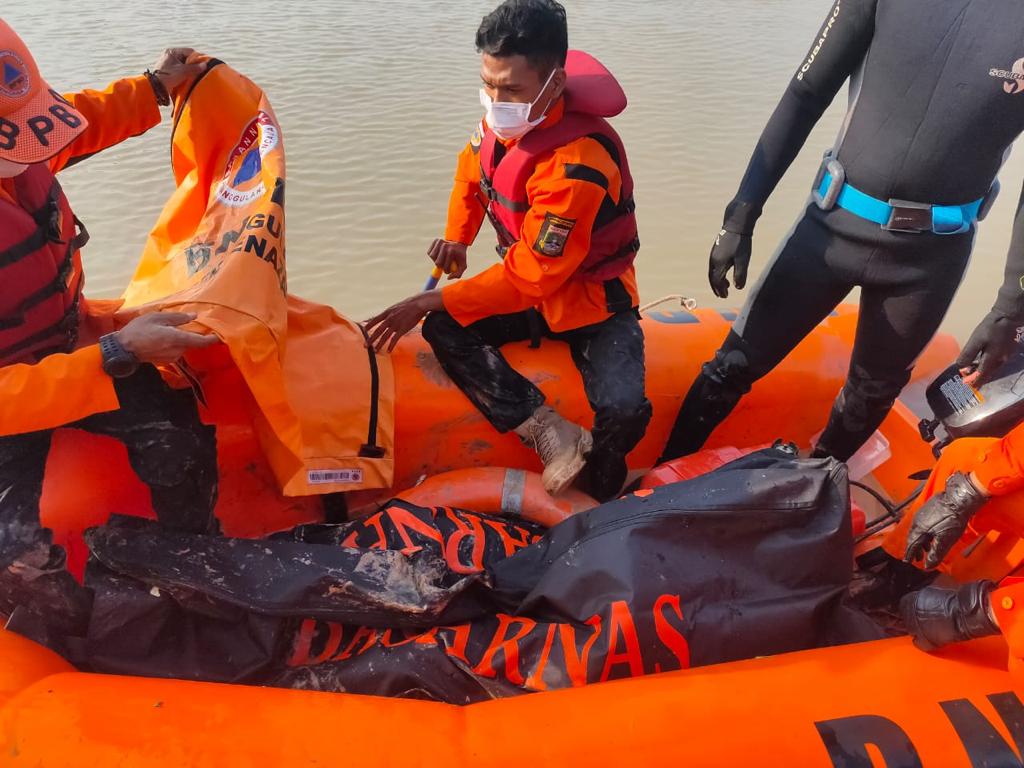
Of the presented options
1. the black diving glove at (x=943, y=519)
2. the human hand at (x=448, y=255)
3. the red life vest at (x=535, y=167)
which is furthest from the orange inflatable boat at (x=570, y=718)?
the human hand at (x=448, y=255)

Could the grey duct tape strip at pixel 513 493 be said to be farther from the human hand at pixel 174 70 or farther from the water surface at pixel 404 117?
the water surface at pixel 404 117

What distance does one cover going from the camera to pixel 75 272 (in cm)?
195

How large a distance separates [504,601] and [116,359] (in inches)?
40.9

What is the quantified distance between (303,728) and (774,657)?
37.7 inches

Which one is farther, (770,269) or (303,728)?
(770,269)

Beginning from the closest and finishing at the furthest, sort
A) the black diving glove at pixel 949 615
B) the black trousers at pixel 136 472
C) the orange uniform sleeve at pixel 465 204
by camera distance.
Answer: the black diving glove at pixel 949 615
the black trousers at pixel 136 472
the orange uniform sleeve at pixel 465 204

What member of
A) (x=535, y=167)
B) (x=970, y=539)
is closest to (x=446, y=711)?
(x=970, y=539)

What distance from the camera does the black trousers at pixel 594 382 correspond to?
2.25 m

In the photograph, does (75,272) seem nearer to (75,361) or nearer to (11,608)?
(75,361)

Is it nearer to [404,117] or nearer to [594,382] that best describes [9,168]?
[594,382]

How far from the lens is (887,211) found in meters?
2.03

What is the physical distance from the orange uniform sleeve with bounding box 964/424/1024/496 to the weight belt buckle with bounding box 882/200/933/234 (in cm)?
71

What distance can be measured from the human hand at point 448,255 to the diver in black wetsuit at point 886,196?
0.91m

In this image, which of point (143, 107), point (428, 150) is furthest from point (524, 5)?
point (428, 150)
